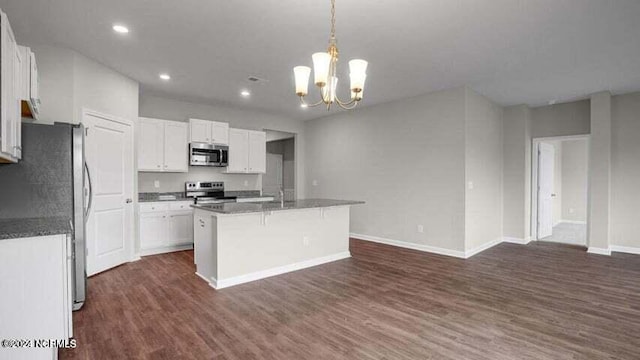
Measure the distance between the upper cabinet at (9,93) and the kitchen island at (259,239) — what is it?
170 centimetres

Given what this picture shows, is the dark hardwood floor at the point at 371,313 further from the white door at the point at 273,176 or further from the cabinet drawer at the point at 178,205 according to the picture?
the white door at the point at 273,176

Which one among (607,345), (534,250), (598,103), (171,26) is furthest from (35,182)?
(598,103)

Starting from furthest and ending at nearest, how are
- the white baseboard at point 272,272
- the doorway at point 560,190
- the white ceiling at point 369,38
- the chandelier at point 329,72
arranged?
the doorway at point 560,190 < the white baseboard at point 272,272 < the white ceiling at point 369,38 < the chandelier at point 329,72

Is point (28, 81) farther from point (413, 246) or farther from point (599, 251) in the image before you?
point (599, 251)

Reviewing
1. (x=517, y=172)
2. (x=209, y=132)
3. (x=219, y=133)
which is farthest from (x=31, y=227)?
(x=517, y=172)

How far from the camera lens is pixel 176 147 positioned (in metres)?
5.36

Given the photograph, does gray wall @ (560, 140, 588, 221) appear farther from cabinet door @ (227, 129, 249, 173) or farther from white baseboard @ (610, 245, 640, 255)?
cabinet door @ (227, 129, 249, 173)

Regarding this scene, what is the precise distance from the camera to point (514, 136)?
19.9ft

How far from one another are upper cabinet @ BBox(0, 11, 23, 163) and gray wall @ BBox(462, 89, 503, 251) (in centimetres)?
509

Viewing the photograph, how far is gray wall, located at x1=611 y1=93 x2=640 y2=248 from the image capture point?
5.20m

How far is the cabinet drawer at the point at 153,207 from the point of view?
190 inches

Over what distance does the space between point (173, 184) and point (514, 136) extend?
6.45 meters

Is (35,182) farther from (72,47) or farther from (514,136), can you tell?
(514,136)

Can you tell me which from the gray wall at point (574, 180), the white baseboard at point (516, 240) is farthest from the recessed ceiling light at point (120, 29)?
the gray wall at point (574, 180)
